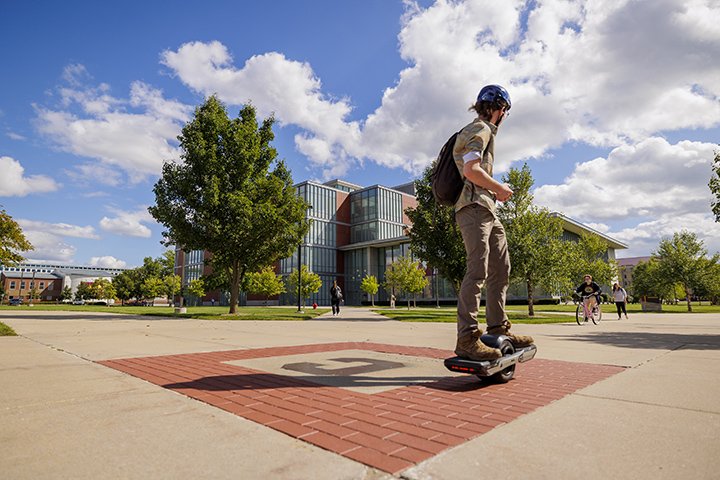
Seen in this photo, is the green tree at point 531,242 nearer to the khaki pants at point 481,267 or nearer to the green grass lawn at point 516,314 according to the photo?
the green grass lawn at point 516,314

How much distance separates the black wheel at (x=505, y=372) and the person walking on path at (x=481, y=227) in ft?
0.54

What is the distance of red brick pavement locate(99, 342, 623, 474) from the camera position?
2.10 metres

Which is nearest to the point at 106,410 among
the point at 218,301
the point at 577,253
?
the point at 577,253

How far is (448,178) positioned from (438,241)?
1610 centimetres

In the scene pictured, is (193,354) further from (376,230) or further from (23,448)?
(376,230)

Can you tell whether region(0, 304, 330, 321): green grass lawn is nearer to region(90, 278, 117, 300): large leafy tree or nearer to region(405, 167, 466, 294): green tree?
region(405, 167, 466, 294): green tree

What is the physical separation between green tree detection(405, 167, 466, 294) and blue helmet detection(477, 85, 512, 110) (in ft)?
50.0

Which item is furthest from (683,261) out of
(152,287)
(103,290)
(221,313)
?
(103,290)

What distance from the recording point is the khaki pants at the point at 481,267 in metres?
3.62

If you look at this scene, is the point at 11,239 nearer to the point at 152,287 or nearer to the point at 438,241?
the point at 438,241

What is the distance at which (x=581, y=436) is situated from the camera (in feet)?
7.25

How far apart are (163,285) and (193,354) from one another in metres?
81.1

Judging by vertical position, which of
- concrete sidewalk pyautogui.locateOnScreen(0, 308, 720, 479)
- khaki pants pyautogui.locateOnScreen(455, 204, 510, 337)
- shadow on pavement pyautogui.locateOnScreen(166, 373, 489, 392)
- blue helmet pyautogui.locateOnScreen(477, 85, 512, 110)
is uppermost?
blue helmet pyautogui.locateOnScreen(477, 85, 512, 110)

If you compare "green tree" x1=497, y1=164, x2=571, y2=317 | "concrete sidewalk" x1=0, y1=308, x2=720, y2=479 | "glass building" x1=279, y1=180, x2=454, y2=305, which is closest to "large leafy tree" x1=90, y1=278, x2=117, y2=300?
"glass building" x1=279, y1=180, x2=454, y2=305
